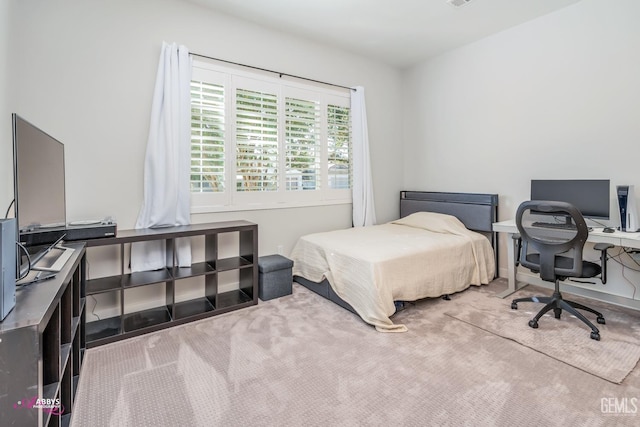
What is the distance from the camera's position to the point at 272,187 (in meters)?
3.62

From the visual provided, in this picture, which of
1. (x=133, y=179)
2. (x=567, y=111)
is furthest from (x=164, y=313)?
(x=567, y=111)

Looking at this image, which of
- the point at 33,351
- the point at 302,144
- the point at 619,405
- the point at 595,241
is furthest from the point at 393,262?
the point at 33,351

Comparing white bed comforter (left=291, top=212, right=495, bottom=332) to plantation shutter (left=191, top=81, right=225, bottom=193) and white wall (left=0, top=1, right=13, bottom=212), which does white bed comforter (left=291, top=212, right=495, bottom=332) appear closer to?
plantation shutter (left=191, top=81, right=225, bottom=193)

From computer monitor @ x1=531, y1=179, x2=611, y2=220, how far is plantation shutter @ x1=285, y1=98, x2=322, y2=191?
96.2 inches

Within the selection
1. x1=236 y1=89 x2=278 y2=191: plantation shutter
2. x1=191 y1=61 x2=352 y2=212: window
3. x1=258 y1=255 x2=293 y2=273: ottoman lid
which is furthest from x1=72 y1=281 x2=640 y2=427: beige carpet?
x1=236 y1=89 x2=278 y2=191: plantation shutter

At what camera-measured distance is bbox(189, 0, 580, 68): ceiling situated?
10.1ft

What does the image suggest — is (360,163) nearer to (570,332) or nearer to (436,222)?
(436,222)

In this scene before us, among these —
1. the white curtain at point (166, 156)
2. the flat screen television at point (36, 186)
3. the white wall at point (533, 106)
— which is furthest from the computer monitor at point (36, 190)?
the white wall at point (533, 106)

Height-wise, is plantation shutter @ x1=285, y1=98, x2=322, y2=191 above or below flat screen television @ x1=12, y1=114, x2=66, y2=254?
above

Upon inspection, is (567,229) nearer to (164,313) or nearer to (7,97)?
(164,313)

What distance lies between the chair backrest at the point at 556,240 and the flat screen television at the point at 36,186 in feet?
10.2

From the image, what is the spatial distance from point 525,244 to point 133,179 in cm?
346

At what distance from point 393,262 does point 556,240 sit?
1260 mm

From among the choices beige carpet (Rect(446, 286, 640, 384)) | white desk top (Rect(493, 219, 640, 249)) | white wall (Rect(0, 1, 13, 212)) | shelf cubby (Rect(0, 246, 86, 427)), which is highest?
white wall (Rect(0, 1, 13, 212))
